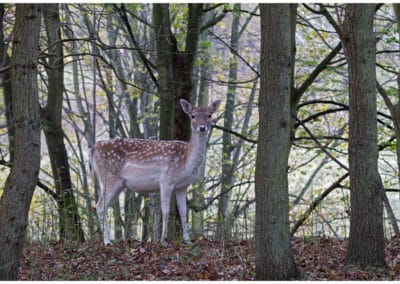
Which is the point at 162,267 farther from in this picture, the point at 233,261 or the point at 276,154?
the point at 276,154

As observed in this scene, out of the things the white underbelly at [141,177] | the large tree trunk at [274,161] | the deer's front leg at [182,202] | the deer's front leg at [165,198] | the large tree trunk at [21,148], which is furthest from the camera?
the white underbelly at [141,177]

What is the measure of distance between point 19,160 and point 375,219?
3273 millimetres

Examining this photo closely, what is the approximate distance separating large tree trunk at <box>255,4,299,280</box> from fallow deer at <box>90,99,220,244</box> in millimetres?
3929

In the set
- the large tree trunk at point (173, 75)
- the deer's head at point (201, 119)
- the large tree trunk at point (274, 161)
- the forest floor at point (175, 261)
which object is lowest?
the forest floor at point (175, 261)

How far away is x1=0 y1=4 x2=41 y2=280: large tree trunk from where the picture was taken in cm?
574

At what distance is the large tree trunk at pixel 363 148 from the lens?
633 cm

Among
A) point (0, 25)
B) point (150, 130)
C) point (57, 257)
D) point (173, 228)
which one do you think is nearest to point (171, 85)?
point (173, 228)

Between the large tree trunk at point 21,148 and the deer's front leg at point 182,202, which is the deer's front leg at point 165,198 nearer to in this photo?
the deer's front leg at point 182,202

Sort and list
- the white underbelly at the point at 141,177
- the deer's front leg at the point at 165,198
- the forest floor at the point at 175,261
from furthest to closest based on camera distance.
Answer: the white underbelly at the point at 141,177 → the deer's front leg at the point at 165,198 → the forest floor at the point at 175,261

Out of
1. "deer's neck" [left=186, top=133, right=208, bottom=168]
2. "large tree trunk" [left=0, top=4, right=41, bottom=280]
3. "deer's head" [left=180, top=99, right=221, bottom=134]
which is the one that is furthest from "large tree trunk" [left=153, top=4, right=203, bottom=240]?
"large tree trunk" [left=0, top=4, right=41, bottom=280]

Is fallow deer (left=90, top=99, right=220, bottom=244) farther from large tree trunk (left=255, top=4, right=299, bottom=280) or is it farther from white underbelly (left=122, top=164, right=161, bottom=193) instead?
large tree trunk (left=255, top=4, right=299, bottom=280)

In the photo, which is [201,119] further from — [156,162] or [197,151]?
[156,162]

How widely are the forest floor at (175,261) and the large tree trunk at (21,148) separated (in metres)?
0.68

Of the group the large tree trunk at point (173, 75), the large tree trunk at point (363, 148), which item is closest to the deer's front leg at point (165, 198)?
the large tree trunk at point (173, 75)
